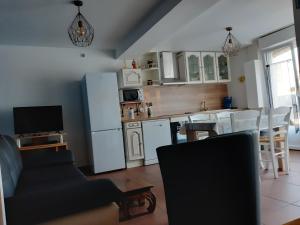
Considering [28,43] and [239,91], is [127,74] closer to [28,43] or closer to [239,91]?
[28,43]

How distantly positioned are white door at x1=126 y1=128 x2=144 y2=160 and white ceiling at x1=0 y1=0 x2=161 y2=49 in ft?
5.76

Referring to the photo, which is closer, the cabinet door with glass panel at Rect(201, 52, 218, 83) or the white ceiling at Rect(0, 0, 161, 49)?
the white ceiling at Rect(0, 0, 161, 49)

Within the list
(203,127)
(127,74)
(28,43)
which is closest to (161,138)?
(127,74)

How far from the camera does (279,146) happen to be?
11.7 feet

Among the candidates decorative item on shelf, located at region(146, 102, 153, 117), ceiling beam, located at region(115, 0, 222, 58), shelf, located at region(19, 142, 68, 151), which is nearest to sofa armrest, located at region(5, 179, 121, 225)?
ceiling beam, located at region(115, 0, 222, 58)

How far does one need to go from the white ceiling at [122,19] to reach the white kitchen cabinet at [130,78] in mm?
572

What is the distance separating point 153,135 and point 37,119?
6.90 feet

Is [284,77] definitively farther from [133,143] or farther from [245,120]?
[133,143]

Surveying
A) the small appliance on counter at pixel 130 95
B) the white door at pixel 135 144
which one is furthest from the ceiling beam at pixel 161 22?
the white door at pixel 135 144

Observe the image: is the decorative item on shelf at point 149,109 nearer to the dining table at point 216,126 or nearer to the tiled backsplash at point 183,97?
the tiled backsplash at point 183,97

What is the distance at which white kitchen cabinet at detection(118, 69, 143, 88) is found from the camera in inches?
187

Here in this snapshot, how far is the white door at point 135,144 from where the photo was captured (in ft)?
14.9

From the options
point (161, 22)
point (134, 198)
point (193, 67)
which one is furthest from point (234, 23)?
point (134, 198)

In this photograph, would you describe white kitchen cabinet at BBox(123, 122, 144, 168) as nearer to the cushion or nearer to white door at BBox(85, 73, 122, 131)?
white door at BBox(85, 73, 122, 131)
